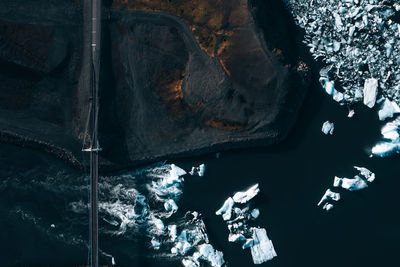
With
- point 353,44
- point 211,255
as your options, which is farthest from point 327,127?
point 211,255

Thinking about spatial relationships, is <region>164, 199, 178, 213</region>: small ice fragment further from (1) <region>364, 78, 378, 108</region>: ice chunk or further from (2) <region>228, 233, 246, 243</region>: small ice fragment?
(1) <region>364, 78, 378, 108</region>: ice chunk

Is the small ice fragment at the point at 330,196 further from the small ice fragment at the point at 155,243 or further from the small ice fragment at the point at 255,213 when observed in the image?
the small ice fragment at the point at 155,243

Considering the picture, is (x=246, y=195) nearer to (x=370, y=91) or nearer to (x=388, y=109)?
(x=370, y=91)

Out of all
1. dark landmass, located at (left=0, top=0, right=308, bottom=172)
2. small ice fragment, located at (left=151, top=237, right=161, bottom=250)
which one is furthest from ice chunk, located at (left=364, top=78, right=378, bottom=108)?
small ice fragment, located at (left=151, top=237, right=161, bottom=250)

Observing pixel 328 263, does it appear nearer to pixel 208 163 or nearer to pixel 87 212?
pixel 208 163

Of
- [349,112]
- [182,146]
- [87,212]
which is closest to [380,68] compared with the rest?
[349,112]

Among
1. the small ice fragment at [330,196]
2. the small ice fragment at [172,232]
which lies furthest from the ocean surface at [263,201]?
the small ice fragment at [172,232]
